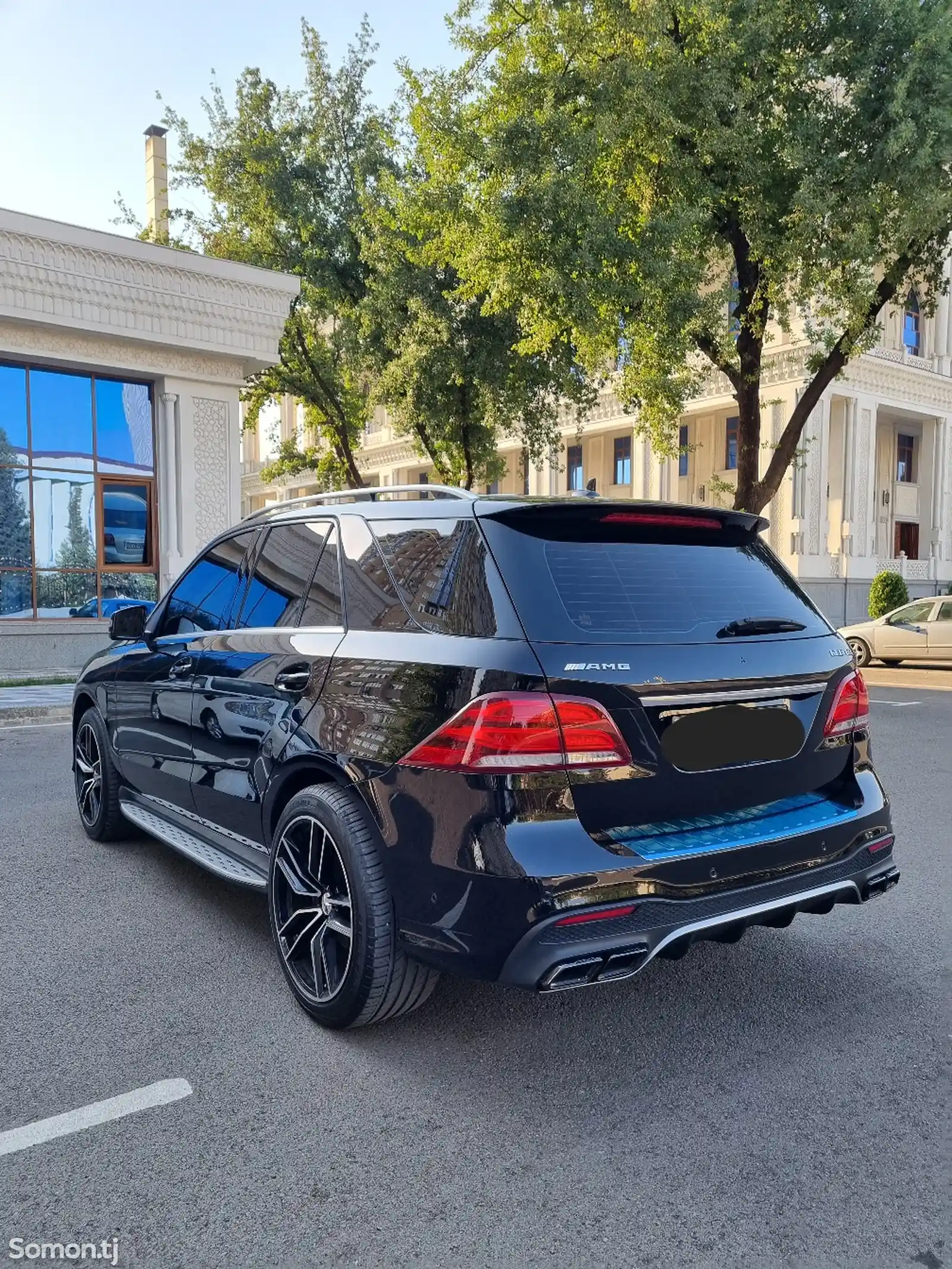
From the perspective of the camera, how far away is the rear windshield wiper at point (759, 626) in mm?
3094

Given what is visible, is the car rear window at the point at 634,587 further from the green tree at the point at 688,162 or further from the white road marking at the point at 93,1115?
the green tree at the point at 688,162

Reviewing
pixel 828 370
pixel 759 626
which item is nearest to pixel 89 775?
pixel 759 626

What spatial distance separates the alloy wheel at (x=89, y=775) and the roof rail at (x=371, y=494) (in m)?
2.05

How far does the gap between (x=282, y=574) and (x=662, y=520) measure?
1576 mm

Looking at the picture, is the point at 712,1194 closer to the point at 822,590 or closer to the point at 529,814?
the point at 529,814

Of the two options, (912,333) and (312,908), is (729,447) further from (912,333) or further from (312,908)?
(312,908)

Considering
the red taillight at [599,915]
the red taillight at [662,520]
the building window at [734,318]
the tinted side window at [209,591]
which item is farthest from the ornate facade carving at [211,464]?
the red taillight at [599,915]

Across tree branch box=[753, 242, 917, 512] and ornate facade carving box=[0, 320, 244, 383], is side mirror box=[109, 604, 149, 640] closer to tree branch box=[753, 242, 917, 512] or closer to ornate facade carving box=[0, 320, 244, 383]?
tree branch box=[753, 242, 917, 512]

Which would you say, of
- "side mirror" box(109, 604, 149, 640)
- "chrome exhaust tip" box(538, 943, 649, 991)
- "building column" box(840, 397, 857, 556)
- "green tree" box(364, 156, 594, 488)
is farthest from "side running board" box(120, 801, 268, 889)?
"building column" box(840, 397, 857, 556)

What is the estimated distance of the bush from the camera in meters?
27.0

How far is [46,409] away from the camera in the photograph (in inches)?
674

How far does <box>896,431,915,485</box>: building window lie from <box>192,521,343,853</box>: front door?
114 ft

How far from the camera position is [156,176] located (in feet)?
78.9

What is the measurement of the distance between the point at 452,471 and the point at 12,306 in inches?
416
